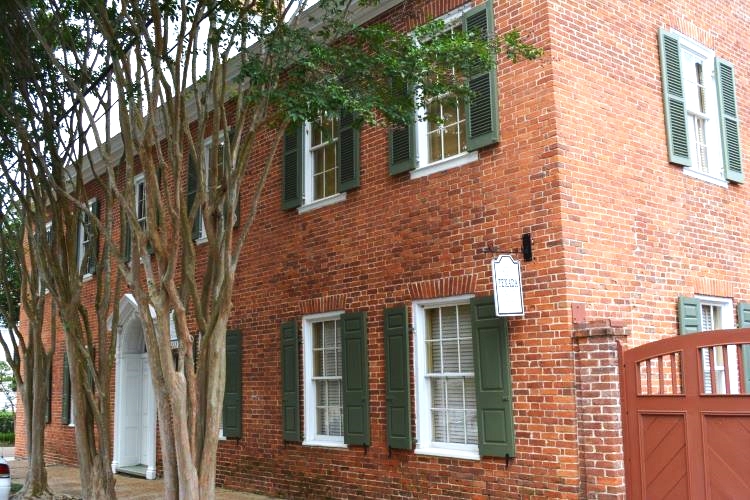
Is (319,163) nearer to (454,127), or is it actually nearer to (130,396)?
(454,127)

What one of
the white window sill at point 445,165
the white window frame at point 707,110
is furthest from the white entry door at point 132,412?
the white window frame at point 707,110

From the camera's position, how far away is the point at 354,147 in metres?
11.2

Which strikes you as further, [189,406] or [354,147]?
[354,147]

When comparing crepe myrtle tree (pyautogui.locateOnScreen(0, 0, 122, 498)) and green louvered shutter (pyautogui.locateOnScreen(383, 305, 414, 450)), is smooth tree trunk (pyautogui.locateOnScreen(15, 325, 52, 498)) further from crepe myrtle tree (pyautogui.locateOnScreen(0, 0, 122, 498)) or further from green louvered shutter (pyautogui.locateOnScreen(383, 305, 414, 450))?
green louvered shutter (pyautogui.locateOnScreen(383, 305, 414, 450))

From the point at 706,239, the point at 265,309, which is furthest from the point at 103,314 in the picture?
the point at 706,239

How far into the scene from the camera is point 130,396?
17.6 meters

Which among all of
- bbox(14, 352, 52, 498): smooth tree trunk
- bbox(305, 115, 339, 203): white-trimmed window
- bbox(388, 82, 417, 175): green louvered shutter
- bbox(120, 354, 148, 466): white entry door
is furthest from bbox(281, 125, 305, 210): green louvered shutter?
bbox(120, 354, 148, 466): white entry door

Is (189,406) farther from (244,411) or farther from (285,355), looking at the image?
(244,411)

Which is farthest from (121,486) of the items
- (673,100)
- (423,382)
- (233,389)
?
(673,100)

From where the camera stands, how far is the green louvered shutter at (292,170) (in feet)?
40.1

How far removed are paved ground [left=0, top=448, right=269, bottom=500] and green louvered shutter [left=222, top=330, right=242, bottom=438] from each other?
100 centimetres

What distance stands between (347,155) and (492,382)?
13.3ft

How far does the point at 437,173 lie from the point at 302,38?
91.3 inches

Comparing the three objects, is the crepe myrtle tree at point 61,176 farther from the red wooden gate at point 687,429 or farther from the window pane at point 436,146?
the red wooden gate at point 687,429
